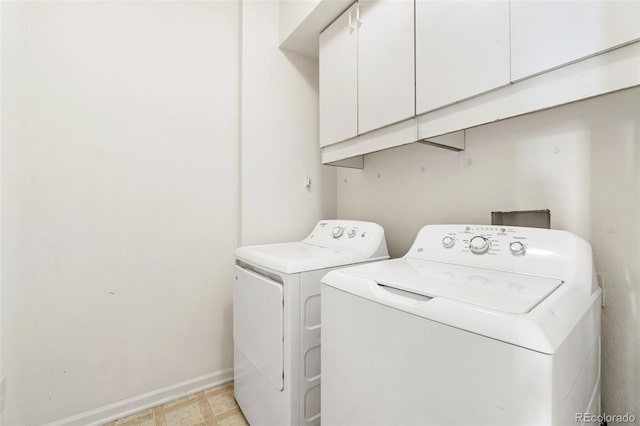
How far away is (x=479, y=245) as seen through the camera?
3.28 feet

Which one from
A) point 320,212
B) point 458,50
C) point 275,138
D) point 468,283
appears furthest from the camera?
point 320,212

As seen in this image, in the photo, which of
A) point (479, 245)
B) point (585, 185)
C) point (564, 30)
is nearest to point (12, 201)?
point (479, 245)

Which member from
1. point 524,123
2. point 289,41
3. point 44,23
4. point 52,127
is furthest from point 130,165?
point 524,123

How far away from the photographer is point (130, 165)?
153 cm

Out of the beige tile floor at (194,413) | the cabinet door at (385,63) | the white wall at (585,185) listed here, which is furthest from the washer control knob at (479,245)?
the beige tile floor at (194,413)

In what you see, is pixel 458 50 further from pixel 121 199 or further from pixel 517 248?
pixel 121 199

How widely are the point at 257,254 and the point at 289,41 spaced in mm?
1462

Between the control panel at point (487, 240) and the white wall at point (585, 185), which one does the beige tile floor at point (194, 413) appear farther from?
the white wall at point (585, 185)

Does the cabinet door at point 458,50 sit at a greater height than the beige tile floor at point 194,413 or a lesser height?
greater

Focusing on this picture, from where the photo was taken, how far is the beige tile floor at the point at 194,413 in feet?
4.73

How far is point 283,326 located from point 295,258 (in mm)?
277

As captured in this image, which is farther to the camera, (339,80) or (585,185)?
(339,80)

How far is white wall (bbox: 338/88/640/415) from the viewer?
92 cm

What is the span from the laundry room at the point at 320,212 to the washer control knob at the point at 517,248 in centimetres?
2
